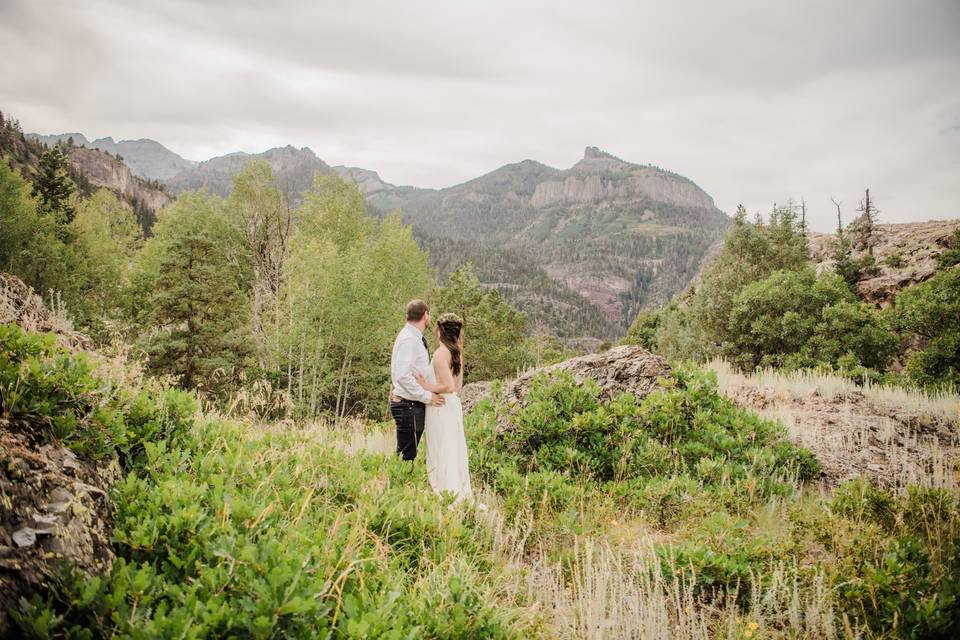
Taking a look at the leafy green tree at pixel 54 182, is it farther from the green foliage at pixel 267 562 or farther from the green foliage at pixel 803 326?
the green foliage at pixel 803 326

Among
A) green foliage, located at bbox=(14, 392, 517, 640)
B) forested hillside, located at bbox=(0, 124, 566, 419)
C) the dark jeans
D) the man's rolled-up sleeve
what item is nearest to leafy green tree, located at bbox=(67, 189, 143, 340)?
forested hillside, located at bbox=(0, 124, 566, 419)

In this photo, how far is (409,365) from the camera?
5723 mm

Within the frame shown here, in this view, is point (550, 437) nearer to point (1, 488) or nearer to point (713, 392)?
point (713, 392)

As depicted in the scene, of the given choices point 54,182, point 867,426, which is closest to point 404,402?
point 867,426

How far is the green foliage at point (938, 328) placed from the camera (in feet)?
36.2

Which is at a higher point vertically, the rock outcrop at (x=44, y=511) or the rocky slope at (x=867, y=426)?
the rock outcrop at (x=44, y=511)

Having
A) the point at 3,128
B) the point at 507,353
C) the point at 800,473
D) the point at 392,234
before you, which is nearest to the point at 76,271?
the point at 392,234

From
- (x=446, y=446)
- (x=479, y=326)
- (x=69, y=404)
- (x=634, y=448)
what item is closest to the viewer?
(x=69, y=404)

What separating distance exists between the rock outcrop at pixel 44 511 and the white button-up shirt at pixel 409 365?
119 inches

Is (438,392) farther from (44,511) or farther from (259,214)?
(259,214)

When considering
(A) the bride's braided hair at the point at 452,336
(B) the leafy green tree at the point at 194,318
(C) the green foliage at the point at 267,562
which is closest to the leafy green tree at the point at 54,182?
(B) the leafy green tree at the point at 194,318

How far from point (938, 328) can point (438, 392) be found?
1379cm

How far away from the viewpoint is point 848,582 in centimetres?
338

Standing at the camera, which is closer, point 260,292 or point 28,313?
point 28,313
